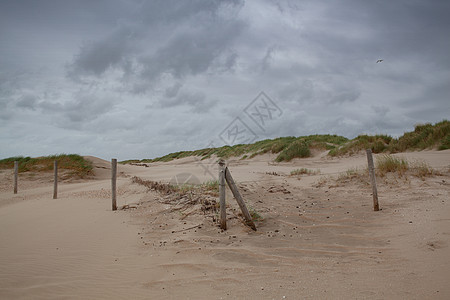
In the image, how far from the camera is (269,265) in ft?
14.3

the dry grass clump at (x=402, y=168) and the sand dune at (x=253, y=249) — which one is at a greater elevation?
the dry grass clump at (x=402, y=168)

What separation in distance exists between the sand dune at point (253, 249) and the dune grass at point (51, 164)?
1243 cm

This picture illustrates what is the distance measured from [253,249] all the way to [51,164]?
804 inches

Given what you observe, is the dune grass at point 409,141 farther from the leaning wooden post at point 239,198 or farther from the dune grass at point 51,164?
the dune grass at point 51,164

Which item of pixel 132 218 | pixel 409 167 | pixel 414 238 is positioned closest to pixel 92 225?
pixel 132 218

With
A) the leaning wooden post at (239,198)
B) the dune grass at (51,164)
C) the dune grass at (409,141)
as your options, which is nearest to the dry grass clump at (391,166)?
the dune grass at (409,141)

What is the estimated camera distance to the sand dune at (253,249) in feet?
12.2

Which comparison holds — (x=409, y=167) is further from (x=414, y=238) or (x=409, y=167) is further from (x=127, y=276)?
(x=127, y=276)

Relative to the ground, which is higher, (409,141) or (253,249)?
(409,141)

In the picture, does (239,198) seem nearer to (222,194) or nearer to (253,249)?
(222,194)

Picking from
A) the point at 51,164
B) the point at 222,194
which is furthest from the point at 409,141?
the point at 51,164

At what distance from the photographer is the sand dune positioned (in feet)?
12.2

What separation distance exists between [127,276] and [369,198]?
20.5 ft

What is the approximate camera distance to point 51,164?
2067cm
